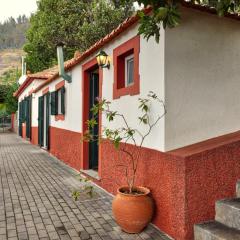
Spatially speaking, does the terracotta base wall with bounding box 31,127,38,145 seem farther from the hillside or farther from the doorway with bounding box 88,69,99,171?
the hillside

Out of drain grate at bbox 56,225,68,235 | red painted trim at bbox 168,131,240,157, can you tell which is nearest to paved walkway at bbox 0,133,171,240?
drain grate at bbox 56,225,68,235

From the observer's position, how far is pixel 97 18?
960 inches

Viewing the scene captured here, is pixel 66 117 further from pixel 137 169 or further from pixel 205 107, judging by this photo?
pixel 205 107

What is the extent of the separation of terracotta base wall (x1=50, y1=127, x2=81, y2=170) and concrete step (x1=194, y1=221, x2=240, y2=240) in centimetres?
561

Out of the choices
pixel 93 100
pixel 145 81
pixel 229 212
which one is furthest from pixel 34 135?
pixel 229 212

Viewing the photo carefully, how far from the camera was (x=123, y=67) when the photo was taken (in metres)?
6.63

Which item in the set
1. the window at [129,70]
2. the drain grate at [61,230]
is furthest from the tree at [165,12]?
the drain grate at [61,230]

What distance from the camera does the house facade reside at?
4.37 m

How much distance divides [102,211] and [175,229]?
5.41 ft

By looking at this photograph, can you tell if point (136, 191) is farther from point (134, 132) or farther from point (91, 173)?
point (91, 173)

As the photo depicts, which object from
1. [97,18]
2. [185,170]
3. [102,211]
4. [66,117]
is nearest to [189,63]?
[185,170]

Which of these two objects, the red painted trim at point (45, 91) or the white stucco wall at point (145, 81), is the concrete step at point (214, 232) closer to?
the white stucco wall at point (145, 81)

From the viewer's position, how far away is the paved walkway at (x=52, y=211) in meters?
4.72

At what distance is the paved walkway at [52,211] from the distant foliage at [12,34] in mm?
124965
